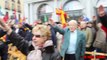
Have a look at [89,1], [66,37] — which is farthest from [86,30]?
[89,1]

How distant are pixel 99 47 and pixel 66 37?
43.8 inches

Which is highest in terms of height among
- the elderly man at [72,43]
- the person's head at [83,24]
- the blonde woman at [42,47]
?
the blonde woman at [42,47]

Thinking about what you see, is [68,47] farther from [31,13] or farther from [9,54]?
[31,13]

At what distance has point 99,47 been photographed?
7.84 metres

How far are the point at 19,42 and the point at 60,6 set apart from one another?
23240mm

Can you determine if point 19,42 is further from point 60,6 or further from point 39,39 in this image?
point 60,6

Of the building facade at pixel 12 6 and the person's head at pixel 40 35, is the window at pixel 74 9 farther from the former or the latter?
the person's head at pixel 40 35

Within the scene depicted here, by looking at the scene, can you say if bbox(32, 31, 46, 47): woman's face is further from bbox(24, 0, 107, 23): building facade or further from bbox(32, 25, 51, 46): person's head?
bbox(24, 0, 107, 23): building facade

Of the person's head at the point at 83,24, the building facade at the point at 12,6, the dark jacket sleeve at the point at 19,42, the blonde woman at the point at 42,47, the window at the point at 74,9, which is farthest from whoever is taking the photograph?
the building facade at the point at 12,6

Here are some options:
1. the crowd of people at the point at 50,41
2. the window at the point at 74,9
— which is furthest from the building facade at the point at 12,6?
the crowd of people at the point at 50,41

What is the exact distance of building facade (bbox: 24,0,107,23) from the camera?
26.0 meters

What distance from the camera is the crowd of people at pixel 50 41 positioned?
3307 millimetres

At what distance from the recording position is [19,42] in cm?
358

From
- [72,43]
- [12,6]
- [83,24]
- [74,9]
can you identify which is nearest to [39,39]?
[72,43]
